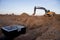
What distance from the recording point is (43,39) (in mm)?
6441

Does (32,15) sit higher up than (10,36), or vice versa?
(32,15)

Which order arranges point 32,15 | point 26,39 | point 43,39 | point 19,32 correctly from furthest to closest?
1. point 32,15
2. point 19,32
3. point 26,39
4. point 43,39

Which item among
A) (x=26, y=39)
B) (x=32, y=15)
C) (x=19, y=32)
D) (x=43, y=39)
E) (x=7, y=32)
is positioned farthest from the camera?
(x=32, y=15)

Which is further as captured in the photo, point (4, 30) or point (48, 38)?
point (4, 30)

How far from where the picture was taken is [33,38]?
725 cm

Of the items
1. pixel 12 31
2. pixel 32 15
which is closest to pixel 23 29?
pixel 12 31

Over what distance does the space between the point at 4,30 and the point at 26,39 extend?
1.84 metres

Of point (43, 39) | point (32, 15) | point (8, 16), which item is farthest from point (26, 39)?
point (8, 16)

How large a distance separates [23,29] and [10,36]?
1.25 m

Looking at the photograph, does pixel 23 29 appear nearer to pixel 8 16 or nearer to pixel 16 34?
pixel 16 34

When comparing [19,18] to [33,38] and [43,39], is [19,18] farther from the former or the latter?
[43,39]

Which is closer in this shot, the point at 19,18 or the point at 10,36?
the point at 10,36

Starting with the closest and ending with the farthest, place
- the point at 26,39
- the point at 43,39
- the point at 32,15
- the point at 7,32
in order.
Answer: the point at 43,39
the point at 26,39
the point at 7,32
the point at 32,15

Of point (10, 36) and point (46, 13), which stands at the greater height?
point (46, 13)
